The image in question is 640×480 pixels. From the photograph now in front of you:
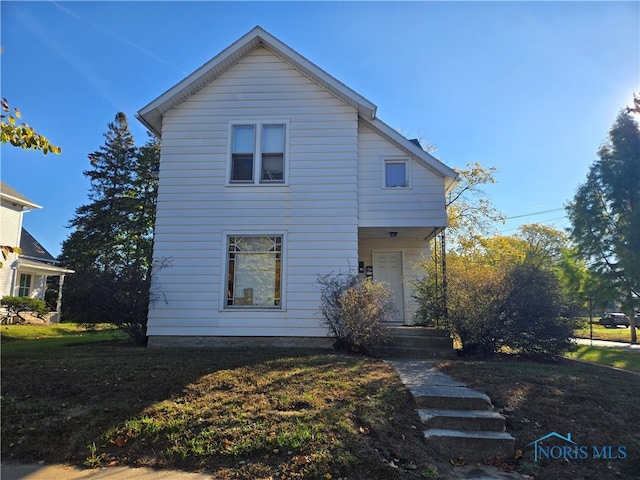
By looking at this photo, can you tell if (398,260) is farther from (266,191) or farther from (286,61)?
(286,61)

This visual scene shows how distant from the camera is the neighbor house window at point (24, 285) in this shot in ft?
72.8

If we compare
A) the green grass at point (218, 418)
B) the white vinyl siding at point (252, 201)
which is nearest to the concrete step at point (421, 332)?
the white vinyl siding at point (252, 201)

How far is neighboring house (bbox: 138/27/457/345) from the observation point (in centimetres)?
1022

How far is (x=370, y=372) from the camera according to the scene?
6.74 metres

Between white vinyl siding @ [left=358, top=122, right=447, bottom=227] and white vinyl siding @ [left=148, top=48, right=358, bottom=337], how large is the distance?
545mm

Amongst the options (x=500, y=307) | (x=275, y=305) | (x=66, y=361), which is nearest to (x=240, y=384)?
(x=66, y=361)

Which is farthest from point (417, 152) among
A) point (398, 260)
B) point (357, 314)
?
point (357, 314)

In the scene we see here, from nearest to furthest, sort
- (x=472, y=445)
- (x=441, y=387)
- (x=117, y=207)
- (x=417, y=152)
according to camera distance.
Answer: (x=472, y=445) → (x=441, y=387) → (x=417, y=152) → (x=117, y=207)

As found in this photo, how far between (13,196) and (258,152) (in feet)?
61.7

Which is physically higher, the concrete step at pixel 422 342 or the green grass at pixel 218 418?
the concrete step at pixel 422 342

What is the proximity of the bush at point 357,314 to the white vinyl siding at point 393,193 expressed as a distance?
2238mm

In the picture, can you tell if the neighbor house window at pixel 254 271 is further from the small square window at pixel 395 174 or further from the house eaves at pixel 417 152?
the house eaves at pixel 417 152

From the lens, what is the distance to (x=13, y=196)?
22.0m

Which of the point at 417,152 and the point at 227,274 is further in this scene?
the point at 417,152
